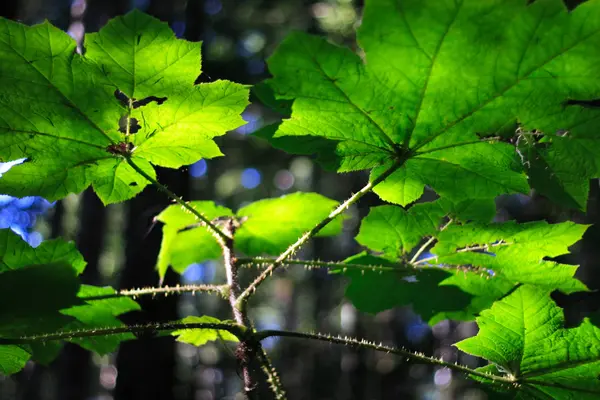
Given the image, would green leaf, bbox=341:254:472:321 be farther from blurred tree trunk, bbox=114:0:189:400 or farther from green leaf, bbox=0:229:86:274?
blurred tree trunk, bbox=114:0:189:400

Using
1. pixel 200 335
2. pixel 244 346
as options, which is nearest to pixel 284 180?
pixel 200 335

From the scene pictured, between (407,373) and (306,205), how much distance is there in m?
15.3

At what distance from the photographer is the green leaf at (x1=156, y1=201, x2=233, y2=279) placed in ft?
4.43

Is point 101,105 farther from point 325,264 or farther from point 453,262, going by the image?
point 453,262

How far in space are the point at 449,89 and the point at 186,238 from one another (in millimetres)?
847

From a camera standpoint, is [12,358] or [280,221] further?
[280,221]

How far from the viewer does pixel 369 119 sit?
3.09 feet

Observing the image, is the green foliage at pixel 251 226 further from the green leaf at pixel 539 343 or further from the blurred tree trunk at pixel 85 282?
the blurred tree trunk at pixel 85 282

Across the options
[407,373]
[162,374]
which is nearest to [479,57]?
[162,374]

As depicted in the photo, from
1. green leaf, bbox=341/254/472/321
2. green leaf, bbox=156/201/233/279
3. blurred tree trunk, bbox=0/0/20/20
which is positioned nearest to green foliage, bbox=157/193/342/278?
green leaf, bbox=156/201/233/279

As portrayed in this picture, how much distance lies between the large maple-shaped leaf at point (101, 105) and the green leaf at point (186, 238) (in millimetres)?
251

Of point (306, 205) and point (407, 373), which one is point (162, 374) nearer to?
point (306, 205)

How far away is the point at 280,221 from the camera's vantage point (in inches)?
54.1

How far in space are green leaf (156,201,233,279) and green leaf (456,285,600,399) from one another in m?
0.72
